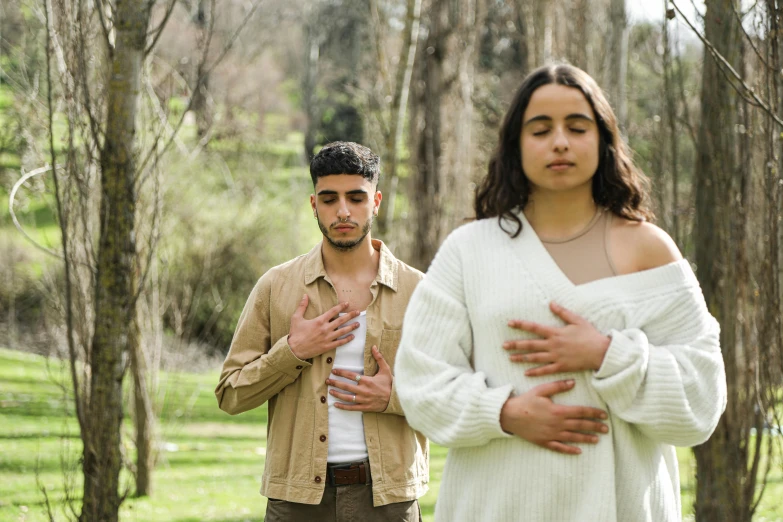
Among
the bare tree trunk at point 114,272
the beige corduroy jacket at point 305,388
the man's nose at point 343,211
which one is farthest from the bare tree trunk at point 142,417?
the man's nose at point 343,211

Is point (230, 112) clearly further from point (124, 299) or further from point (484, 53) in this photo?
point (124, 299)

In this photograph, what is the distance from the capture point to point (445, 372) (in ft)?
7.47

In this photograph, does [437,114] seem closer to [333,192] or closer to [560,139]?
[333,192]

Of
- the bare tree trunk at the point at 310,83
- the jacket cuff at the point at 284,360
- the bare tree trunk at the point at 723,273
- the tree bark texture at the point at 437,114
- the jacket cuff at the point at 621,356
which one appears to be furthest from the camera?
the bare tree trunk at the point at 310,83

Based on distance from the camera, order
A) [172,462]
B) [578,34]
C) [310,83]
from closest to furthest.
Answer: [172,462]
[578,34]
[310,83]

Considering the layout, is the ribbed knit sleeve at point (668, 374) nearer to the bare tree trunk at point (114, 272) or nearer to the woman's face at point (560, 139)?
the woman's face at point (560, 139)

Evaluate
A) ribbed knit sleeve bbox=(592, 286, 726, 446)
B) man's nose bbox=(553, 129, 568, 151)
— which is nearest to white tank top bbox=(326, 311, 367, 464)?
ribbed knit sleeve bbox=(592, 286, 726, 446)

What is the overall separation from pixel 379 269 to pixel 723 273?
9.39 ft

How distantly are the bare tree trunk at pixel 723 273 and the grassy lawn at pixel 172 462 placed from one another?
0.66m

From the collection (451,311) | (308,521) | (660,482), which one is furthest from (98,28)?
(660,482)

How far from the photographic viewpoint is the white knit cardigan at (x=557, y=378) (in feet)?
7.19

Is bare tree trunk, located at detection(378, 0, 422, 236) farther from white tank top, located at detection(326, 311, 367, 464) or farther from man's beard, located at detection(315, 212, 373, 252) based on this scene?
white tank top, located at detection(326, 311, 367, 464)

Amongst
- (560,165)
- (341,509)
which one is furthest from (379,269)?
(560,165)

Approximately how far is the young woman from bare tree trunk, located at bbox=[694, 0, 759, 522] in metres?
3.23
